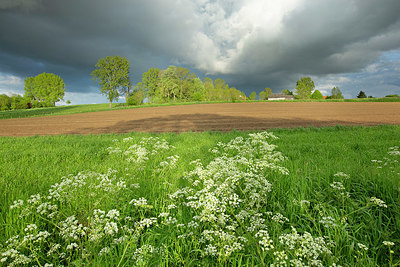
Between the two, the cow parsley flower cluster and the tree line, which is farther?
the tree line

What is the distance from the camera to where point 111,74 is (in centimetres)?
6088

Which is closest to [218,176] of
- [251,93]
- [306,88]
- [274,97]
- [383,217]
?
[383,217]

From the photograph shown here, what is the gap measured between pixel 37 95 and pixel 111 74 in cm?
3881

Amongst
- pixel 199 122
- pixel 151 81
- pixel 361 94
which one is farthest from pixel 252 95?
pixel 199 122

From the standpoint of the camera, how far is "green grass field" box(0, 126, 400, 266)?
187cm

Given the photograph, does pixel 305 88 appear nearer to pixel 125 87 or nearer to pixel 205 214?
pixel 125 87

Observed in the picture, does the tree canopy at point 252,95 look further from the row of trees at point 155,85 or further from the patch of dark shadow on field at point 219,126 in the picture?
the patch of dark shadow on field at point 219,126

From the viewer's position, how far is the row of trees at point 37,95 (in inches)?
2729

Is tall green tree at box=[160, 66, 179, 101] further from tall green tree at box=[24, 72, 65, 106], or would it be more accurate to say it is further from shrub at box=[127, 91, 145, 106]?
tall green tree at box=[24, 72, 65, 106]

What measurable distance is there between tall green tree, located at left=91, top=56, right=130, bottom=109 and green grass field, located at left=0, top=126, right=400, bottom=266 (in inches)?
2424

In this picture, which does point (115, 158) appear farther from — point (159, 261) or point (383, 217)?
point (383, 217)

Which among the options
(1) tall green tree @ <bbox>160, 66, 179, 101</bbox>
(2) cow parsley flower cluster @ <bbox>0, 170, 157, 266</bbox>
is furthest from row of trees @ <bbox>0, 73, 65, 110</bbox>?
(2) cow parsley flower cluster @ <bbox>0, 170, 157, 266</bbox>

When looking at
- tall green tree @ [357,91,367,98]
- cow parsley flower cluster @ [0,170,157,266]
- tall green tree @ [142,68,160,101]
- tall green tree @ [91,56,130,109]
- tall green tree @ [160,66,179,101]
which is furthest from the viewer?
tall green tree @ [357,91,367,98]

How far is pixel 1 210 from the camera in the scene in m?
2.89
